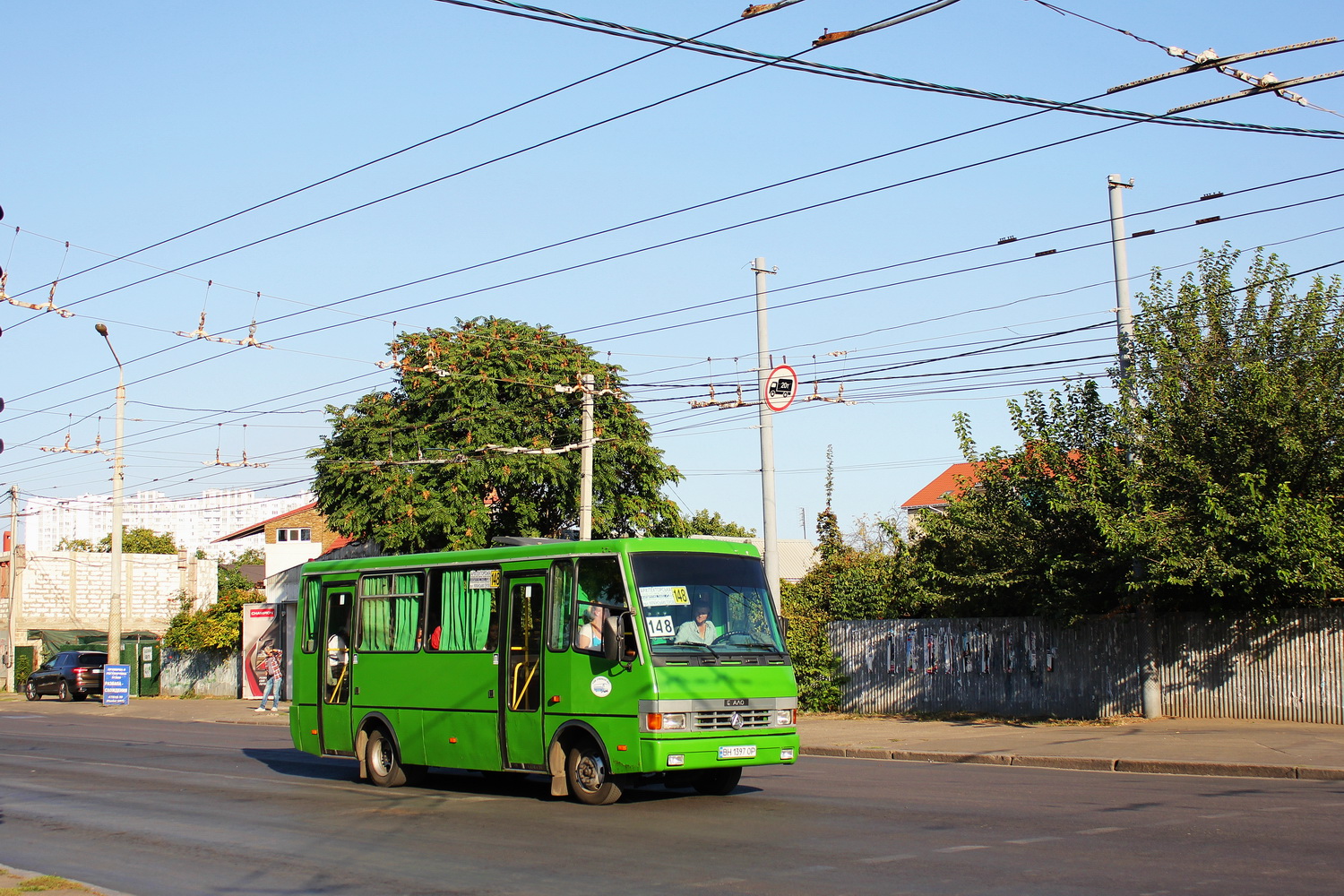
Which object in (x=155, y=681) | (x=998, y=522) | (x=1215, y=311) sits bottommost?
(x=155, y=681)

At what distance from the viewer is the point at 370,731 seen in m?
15.8

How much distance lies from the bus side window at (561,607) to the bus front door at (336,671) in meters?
3.98

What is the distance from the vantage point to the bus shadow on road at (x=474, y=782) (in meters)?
13.9

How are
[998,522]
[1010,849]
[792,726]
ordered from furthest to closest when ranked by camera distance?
1. [998,522]
2. [792,726]
3. [1010,849]

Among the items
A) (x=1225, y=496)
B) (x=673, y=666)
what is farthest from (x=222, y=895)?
(x=1225, y=496)

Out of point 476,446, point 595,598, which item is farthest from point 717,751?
point 476,446

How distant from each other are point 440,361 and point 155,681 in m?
22.7

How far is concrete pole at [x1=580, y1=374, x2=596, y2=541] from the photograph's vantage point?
24094 millimetres

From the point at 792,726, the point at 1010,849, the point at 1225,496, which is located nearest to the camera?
the point at 1010,849

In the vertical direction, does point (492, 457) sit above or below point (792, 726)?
above

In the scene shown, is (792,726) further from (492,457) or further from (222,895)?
(492,457)

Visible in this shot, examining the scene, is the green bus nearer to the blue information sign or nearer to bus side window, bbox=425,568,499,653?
bus side window, bbox=425,568,499,653

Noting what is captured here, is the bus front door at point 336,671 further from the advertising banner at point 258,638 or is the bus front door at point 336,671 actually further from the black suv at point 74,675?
the black suv at point 74,675

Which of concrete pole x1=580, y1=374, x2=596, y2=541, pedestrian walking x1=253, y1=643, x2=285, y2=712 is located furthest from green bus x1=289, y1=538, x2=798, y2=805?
pedestrian walking x1=253, y1=643, x2=285, y2=712
